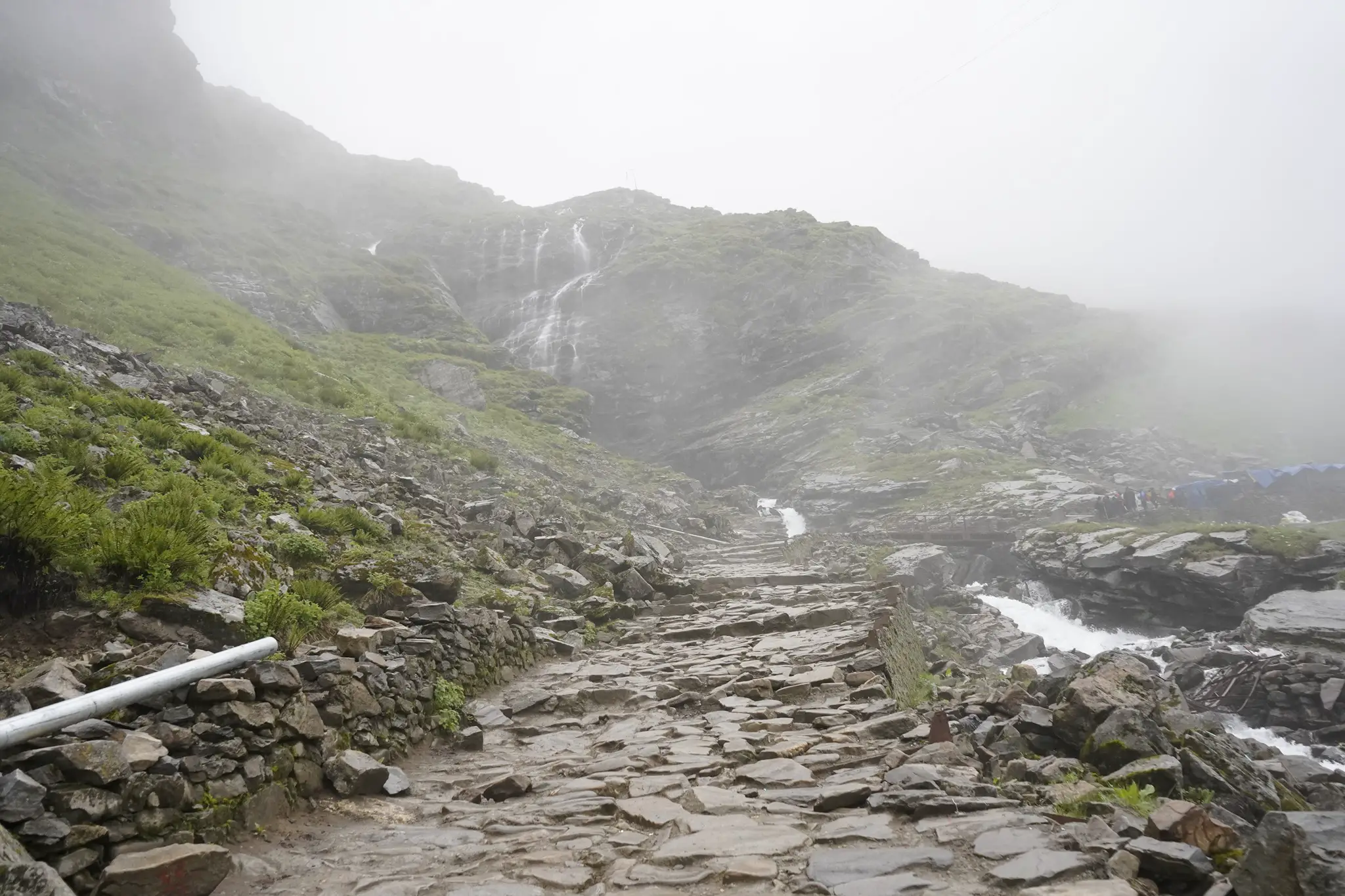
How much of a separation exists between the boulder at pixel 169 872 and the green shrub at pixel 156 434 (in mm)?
7899

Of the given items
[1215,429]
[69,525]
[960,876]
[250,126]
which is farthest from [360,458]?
[250,126]

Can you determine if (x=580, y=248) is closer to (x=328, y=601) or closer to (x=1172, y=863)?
(x=328, y=601)

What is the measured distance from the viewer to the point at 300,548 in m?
8.54

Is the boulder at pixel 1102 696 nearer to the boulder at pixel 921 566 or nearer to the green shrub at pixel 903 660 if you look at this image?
the green shrub at pixel 903 660

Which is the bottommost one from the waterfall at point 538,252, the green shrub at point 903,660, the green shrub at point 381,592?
the green shrub at point 903,660

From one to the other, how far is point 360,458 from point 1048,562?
104 ft

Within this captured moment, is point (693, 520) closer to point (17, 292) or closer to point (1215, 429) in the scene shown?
point (17, 292)

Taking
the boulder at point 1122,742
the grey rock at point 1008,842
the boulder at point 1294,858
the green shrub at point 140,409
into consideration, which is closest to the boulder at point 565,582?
the green shrub at point 140,409

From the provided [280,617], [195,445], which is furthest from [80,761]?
[195,445]

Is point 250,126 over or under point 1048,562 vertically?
over

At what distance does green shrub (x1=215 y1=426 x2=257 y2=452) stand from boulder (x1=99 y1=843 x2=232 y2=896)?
964 cm

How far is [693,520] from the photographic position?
30766 mm

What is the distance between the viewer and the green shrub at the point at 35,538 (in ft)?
16.6

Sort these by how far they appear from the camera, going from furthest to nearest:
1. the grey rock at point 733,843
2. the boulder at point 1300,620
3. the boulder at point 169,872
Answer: the boulder at point 1300,620 < the grey rock at point 733,843 < the boulder at point 169,872
